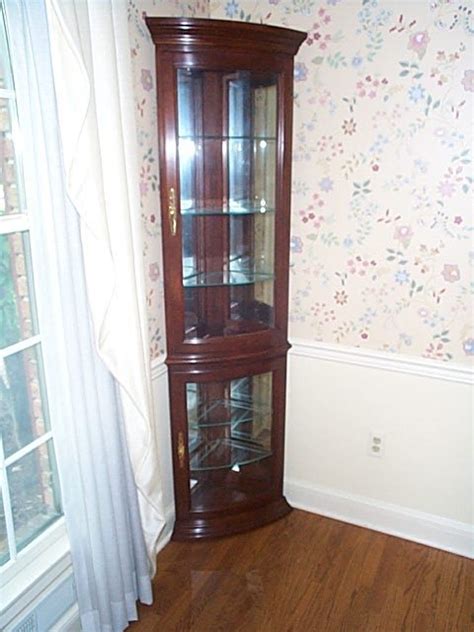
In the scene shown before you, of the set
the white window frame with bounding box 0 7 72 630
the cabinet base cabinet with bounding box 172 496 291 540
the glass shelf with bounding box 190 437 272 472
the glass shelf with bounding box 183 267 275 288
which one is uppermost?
the glass shelf with bounding box 183 267 275 288

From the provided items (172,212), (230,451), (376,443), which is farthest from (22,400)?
(376,443)

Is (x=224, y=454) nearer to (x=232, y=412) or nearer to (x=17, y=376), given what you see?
(x=232, y=412)

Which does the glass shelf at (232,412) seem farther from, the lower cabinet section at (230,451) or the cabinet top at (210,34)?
the cabinet top at (210,34)

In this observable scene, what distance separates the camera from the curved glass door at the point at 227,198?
199cm

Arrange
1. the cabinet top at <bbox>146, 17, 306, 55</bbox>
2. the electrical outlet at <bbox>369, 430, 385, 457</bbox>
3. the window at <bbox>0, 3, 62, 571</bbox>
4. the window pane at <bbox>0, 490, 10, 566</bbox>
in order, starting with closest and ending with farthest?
the window at <bbox>0, 3, 62, 571</bbox>, the window pane at <bbox>0, 490, 10, 566</bbox>, the cabinet top at <bbox>146, 17, 306, 55</bbox>, the electrical outlet at <bbox>369, 430, 385, 457</bbox>

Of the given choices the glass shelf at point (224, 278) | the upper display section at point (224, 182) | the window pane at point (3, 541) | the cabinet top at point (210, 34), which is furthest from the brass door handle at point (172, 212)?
the window pane at point (3, 541)

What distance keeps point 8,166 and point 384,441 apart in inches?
67.0

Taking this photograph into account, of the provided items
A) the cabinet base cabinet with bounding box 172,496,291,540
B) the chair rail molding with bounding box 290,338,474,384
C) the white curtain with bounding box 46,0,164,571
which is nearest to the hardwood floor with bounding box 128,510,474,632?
the cabinet base cabinet with bounding box 172,496,291,540

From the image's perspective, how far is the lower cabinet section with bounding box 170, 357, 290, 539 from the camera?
2.21 metres

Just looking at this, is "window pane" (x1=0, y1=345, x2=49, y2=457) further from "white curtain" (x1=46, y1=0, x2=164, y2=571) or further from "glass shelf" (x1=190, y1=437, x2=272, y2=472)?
"glass shelf" (x1=190, y1=437, x2=272, y2=472)

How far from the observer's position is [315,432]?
94.5 inches

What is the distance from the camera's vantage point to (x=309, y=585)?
2043 mm

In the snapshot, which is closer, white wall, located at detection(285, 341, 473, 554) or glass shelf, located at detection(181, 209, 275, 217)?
glass shelf, located at detection(181, 209, 275, 217)

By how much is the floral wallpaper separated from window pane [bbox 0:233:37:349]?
492 mm
